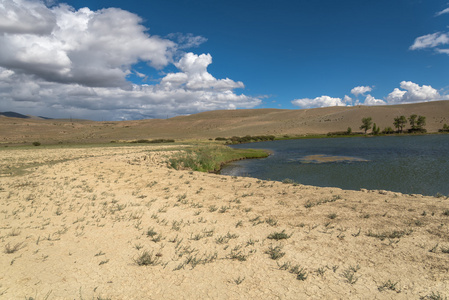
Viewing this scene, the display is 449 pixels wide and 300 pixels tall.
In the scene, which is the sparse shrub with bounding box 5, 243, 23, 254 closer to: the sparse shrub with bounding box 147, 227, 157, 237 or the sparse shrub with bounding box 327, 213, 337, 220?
the sparse shrub with bounding box 147, 227, 157, 237

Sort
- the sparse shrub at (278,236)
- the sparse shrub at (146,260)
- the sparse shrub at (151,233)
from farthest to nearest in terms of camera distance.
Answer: the sparse shrub at (151,233)
the sparse shrub at (278,236)
the sparse shrub at (146,260)

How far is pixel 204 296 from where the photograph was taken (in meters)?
5.46

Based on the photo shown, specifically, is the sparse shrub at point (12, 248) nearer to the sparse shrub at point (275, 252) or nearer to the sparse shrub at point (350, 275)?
the sparse shrub at point (275, 252)

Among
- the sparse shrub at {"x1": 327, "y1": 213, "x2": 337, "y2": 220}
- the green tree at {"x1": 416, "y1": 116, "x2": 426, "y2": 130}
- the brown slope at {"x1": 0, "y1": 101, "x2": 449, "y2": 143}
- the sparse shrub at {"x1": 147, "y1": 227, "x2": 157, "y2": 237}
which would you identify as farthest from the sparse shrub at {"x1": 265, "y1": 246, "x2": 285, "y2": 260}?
the green tree at {"x1": 416, "y1": 116, "x2": 426, "y2": 130}

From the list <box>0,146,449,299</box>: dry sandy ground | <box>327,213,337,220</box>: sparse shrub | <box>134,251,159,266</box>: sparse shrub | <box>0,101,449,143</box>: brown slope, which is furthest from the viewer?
<box>0,101,449,143</box>: brown slope

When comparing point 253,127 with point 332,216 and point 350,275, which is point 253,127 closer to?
point 332,216

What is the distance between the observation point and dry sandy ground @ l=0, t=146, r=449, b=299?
5.71 m

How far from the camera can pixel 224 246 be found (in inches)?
309

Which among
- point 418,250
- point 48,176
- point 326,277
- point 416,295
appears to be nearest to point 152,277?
point 326,277

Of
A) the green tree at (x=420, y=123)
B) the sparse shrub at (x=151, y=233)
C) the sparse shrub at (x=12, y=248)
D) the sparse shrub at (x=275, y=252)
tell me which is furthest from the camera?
the green tree at (x=420, y=123)

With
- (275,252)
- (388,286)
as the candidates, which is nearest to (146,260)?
(275,252)

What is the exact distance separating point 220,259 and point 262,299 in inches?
77.1

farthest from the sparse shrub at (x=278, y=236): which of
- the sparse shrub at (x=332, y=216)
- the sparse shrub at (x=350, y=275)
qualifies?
the sparse shrub at (x=332, y=216)

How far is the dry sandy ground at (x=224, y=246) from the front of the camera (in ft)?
18.7
